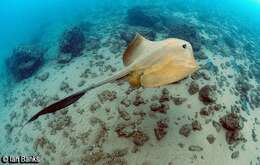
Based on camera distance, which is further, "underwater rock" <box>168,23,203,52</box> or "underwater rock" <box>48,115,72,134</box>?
"underwater rock" <box>168,23,203,52</box>

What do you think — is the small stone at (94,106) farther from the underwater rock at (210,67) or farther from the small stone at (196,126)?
the underwater rock at (210,67)

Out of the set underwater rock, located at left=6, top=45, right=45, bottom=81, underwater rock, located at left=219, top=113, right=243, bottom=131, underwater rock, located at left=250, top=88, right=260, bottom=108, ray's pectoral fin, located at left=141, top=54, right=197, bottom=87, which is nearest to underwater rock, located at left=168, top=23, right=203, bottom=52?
underwater rock, located at left=250, top=88, right=260, bottom=108

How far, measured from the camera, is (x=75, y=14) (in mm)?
24125

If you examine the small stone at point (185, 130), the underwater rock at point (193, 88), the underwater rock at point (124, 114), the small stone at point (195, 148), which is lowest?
the small stone at point (195, 148)

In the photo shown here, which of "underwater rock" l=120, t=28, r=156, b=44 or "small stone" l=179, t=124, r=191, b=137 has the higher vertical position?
"small stone" l=179, t=124, r=191, b=137

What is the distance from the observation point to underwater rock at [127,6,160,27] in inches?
623

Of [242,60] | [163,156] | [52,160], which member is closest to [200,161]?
[163,156]

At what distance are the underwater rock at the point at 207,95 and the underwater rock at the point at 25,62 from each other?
8341 millimetres

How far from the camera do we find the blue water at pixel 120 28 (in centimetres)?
1264

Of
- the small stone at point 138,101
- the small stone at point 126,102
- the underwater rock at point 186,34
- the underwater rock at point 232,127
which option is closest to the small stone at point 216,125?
the underwater rock at point 232,127

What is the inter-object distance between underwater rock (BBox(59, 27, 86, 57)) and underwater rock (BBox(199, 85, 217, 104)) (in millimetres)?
6407

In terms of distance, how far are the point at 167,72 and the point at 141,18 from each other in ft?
40.5

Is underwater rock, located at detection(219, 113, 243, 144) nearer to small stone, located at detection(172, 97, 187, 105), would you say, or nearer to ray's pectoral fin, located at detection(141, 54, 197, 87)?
small stone, located at detection(172, 97, 187, 105)

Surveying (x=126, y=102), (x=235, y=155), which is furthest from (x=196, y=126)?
(x=126, y=102)
